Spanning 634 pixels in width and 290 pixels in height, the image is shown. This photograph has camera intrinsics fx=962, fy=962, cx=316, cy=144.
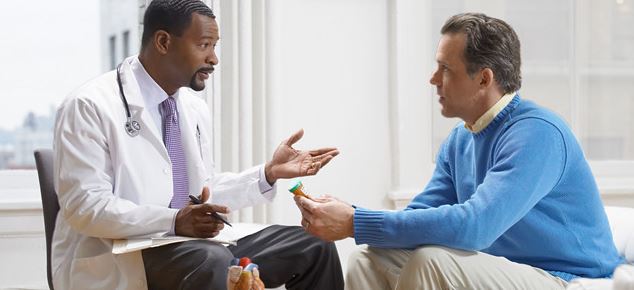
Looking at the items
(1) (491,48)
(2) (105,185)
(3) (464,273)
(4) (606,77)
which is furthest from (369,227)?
(4) (606,77)

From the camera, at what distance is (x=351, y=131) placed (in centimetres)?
371

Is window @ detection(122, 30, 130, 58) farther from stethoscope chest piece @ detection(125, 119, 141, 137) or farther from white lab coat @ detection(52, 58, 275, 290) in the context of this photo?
stethoscope chest piece @ detection(125, 119, 141, 137)

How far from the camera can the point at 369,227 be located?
2.22 m

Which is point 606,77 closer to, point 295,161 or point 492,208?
point 295,161

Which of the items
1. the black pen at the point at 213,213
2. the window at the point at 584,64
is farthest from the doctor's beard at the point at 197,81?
the window at the point at 584,64

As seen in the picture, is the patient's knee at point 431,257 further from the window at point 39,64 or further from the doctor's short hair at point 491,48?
the window at point 39,64

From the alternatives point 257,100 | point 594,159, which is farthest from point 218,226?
point 594,159

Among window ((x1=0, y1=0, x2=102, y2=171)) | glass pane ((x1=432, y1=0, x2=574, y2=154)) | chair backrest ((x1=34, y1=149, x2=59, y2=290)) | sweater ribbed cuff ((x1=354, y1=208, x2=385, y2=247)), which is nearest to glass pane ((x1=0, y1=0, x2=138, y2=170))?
window ((x1=0, y1=0, x2=102, y2=171))

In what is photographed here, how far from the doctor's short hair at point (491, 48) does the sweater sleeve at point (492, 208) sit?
0.18 m

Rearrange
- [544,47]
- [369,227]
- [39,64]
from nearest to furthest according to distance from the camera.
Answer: [369,227]
[39,64]
[544,47]

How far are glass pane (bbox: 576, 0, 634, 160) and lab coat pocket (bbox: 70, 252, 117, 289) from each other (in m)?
2.26

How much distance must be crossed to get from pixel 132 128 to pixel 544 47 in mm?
2035

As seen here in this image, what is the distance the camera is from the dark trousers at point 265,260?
93.4 inches

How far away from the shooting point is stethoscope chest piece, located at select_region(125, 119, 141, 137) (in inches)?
99.0
